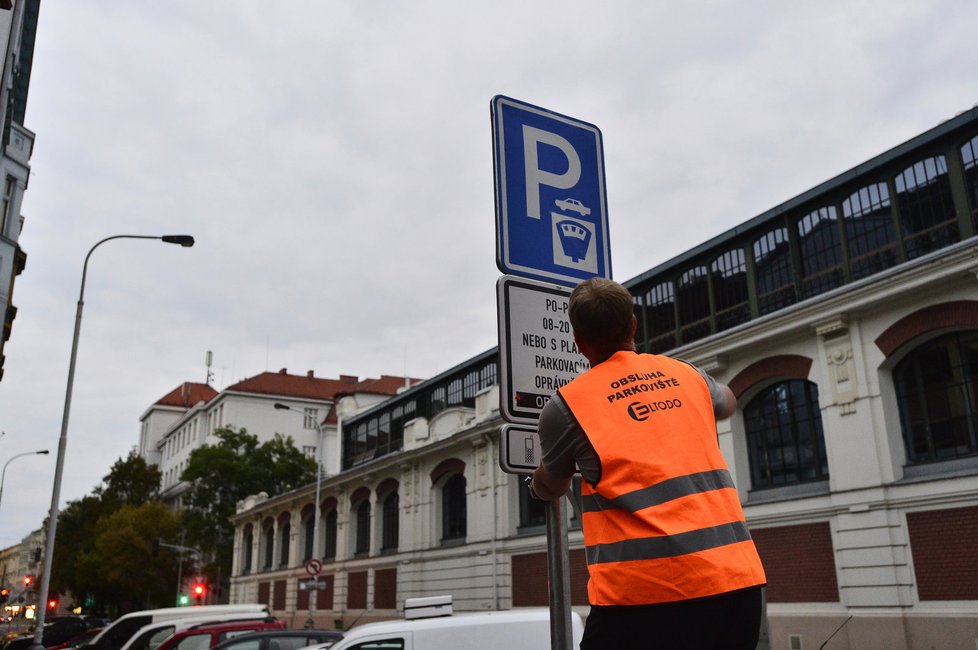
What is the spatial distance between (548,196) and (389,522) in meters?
38.1

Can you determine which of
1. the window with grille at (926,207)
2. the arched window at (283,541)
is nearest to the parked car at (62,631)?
the arched window at (283,541)

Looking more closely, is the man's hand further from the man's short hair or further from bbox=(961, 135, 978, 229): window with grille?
bbox=(961, 135, 978, 229): window with grille

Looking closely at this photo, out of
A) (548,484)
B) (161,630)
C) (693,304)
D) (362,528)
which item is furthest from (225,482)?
Answer: (548,484)

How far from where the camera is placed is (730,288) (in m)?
25.0

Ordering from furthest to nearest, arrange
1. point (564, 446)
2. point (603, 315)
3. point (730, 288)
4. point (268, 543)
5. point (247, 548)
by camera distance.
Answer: point (247, 548), point (268, 543), point (730, 288), point (603, 315), point (564, 446)

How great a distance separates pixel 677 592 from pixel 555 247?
7.85 ft

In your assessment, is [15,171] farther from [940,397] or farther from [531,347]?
[531,347]

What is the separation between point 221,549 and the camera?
63.8 meters

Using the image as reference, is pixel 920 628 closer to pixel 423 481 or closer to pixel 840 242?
pixel 840 242

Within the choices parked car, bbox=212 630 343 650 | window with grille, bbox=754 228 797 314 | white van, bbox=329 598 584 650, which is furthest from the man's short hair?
window with grille, bbox=754 228 797 314

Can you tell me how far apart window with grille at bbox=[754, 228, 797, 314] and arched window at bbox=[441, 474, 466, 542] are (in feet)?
53.6

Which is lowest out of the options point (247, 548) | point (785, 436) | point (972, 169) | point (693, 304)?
point (247, 548)

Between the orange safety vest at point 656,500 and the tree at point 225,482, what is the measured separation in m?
62.8

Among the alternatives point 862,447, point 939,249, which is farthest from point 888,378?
point 939,249
